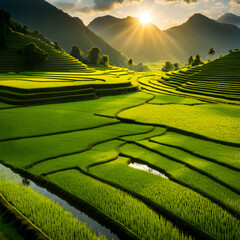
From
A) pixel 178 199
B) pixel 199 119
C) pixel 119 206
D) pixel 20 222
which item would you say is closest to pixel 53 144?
pixel 20 222

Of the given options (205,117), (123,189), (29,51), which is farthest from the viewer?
(29,51)

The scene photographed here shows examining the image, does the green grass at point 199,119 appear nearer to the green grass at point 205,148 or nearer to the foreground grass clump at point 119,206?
the green grass at point 205,148

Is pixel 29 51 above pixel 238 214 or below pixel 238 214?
above

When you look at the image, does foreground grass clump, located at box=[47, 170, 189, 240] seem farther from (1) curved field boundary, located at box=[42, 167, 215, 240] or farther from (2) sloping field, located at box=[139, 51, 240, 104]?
(2) sloping field, located at box=[139, 51, 240, 104]

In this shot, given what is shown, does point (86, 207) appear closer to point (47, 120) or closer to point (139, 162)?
point (139, 162)

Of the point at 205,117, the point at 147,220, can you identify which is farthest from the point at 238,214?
the point at 205,117

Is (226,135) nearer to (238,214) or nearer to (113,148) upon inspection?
(113,148)

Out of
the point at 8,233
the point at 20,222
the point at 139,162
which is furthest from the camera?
the point at 139,162

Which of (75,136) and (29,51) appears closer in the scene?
(75,136)
